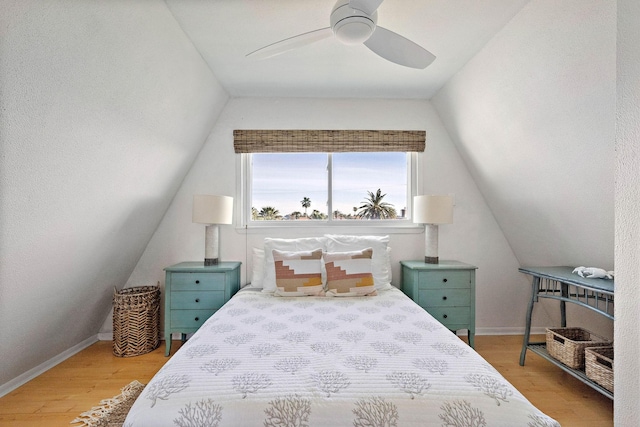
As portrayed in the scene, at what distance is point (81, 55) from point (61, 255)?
122cm

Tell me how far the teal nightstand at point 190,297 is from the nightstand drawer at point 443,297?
1654mm

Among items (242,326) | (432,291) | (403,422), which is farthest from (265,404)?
(432,291)

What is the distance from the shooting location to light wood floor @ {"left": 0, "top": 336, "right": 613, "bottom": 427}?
174cm

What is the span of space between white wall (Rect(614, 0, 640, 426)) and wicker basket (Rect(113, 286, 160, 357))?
302cm

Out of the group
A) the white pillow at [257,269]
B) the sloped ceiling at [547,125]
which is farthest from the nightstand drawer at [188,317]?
the sloped ceiling at [547,125]

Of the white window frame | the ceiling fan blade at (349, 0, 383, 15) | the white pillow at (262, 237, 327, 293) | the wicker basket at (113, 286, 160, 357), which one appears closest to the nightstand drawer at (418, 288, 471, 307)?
the white window frame

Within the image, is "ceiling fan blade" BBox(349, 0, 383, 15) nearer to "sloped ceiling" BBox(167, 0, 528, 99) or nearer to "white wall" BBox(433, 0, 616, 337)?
"sloped ceiling" BBox(167, 0, 528, 99)

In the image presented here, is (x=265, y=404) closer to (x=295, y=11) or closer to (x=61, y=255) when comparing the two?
(x=61, y=255)

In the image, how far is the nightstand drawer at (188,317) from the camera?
2490mm

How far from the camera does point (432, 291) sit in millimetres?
2557

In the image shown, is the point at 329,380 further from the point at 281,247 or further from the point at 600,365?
the point at 600,365

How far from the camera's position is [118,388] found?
203cm

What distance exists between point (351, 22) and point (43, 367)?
10.2ft

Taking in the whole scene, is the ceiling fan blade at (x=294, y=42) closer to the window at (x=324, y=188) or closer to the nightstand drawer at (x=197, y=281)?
the window at (x=324, y=188)
